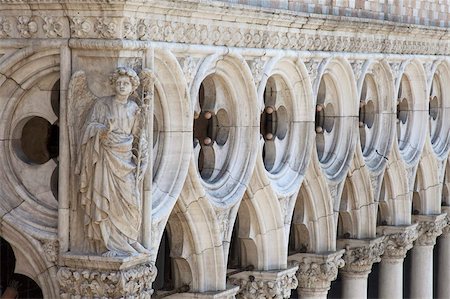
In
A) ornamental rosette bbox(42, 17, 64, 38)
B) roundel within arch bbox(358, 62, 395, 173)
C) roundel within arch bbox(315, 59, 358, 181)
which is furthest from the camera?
roundel within arch bbox(358, 62, 395, 173)

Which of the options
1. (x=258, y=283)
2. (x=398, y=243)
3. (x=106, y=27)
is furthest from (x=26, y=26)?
(x=398, y=243)

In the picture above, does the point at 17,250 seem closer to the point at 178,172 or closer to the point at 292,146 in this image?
the point at 178,172

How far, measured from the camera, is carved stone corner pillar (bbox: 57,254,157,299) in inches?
686

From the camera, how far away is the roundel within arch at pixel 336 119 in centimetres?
2381

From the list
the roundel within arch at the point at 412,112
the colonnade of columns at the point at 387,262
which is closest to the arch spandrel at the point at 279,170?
the colonnade of columns at the point at 387,262

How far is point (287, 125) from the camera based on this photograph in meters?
22.5

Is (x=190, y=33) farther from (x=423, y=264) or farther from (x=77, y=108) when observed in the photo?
(x=423, y=264)

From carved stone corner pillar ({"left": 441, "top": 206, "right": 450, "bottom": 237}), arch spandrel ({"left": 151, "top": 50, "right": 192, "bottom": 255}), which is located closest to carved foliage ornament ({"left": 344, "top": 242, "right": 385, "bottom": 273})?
carved stone corner pillar ({"left": 441, "top": 206, "right": 450, "bottom": 237})

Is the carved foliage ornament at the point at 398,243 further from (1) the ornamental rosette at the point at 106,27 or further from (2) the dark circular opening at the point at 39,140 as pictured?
(1) the ornamental rosette at the point at 106,27

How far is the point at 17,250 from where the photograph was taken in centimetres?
1806

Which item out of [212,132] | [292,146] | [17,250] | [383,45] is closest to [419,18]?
[383,45]

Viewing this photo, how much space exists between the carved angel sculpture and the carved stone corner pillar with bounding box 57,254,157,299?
0.13 m

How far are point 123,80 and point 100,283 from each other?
2059 millimetres

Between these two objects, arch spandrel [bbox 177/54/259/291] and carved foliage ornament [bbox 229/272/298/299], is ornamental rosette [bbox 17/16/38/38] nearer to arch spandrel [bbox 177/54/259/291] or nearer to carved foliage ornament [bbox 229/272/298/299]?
arch spandrel [bbox 177/54/259/291]
